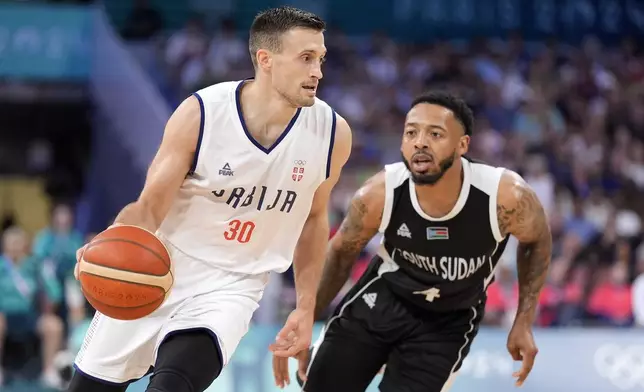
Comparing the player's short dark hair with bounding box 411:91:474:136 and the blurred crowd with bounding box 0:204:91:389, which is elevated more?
the player's short dark hair with bounding box 411:91:474:136

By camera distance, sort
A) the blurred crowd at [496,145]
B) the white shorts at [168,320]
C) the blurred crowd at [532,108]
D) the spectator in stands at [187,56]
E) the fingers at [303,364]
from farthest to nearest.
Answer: the spectator in stands at [187,56], the blurred crowd at [532,108], the blurred crowd at [496,145], the fingers at [303,364], the white shorts at [168,320]

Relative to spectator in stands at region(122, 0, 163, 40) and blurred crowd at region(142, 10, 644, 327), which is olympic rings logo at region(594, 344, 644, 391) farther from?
spectator in stands at region(122, 0, 163, 40)

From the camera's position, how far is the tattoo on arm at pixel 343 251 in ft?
16.8

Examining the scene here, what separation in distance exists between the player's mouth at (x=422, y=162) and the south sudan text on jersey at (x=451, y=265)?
48 cm

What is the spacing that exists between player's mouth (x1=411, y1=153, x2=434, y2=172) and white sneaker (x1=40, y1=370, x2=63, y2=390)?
4948mm

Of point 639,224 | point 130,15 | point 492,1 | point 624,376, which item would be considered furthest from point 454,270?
point 492,1

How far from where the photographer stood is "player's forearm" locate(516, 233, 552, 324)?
5125 mm

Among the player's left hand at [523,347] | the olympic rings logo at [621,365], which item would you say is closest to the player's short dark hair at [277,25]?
the player's left hand at [523,347]

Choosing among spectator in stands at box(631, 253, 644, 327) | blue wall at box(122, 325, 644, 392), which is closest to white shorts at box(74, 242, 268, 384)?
blue wall at box(122, 325, 644, 392)

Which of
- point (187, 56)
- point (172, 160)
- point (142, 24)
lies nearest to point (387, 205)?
point (172, 160)

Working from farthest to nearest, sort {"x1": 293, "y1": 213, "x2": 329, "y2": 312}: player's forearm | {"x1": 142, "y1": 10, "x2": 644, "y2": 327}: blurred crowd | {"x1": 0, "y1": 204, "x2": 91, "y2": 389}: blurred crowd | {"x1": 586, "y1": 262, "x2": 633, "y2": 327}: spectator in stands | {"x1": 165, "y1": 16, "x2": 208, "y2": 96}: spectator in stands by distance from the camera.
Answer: {"x1": 165, "y1": 16, "x2": 208, "y2": 96}: spectator in stands
{"x1": 142, "y1": 10, "x2": 644, "y2": 327}: blurred crowd
{"x1": 586, "y1": 262, "x2": 633, "y2": 327}: spectator in stands
{"x1": 0, "y1": 204, "x2": 91, "y2": 389}: blurred crowd
{"x1": 293, "y1": 213, "x2": 329, "y2": 312}: player's forearm

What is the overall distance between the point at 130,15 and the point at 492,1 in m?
5.81

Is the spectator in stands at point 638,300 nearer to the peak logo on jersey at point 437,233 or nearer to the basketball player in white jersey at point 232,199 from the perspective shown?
Answer: the peak logo on jersey at point 437,233

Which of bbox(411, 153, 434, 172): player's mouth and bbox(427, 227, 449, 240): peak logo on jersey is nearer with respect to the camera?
bbox(411, 153, 434, 172): player's mouth
